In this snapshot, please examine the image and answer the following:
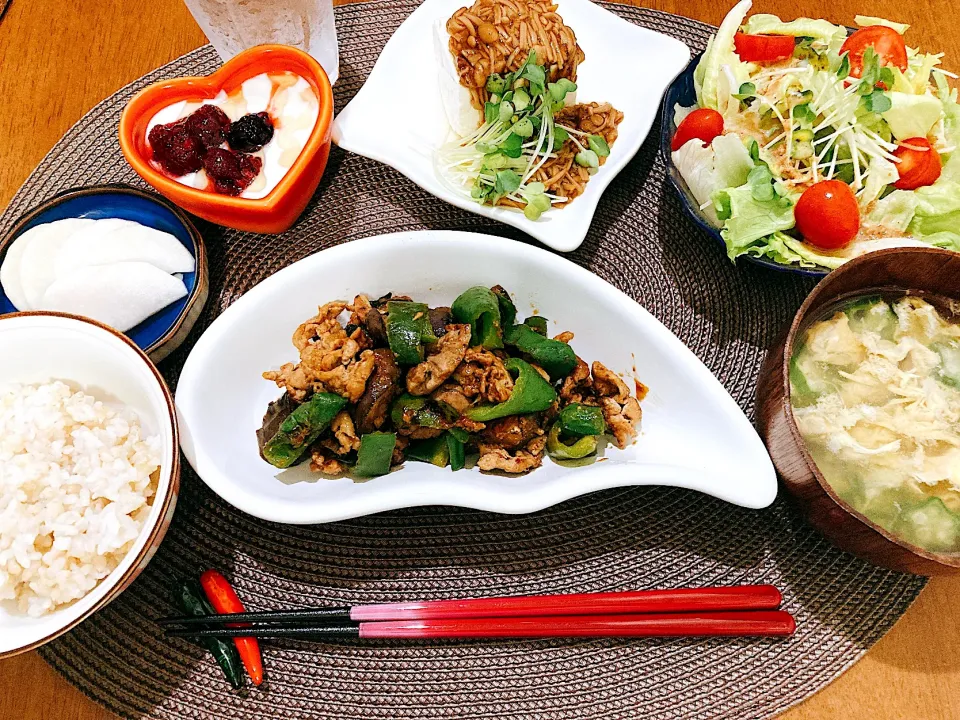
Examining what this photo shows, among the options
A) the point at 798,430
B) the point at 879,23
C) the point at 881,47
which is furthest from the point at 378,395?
the point at 879,23

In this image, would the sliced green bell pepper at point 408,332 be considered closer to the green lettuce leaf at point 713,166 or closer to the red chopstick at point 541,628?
the red chopstick at point 541,628

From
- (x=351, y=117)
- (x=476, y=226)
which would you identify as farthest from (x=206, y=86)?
(x=476, y=226)

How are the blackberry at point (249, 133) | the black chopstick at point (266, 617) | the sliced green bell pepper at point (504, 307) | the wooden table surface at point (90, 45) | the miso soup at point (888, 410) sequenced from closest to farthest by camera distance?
the miso soup at point (888, 410), the black chopstick at point (266, 617), the sliced green bell pepper at point (504, 307), the blackberry at point (249, 133), the wooden table surface at point (90, 45)

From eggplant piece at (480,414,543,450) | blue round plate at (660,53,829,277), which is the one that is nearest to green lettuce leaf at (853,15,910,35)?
blue round plate at (660,53,829,277)

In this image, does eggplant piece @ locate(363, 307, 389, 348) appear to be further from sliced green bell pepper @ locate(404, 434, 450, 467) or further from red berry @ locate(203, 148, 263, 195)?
red berry @ locate(203, 148, 263, 195)

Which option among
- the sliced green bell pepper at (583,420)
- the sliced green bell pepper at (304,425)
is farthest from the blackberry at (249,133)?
the sliced green bell pepper at (583,420)

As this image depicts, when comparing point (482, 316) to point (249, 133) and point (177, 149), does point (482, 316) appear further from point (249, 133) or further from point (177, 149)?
point (177, 149)
